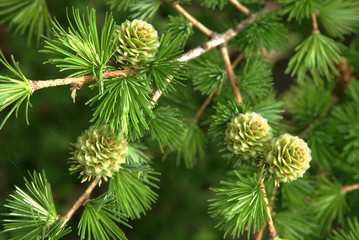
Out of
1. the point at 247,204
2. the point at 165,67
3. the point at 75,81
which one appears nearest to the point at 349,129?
the point at 247,204

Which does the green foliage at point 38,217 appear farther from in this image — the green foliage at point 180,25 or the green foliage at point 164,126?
the green foliage at point 180,25

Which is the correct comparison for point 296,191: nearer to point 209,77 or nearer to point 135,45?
point 209,77

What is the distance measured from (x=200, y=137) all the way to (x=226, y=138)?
0.18 m

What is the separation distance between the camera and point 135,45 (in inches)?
22.0

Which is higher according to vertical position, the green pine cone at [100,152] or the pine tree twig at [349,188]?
the green pine cone at [100,152]

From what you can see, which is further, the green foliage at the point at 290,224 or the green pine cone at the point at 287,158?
the green foliage at the point at 290,224

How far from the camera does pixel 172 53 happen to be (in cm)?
58

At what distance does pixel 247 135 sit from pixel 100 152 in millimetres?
238

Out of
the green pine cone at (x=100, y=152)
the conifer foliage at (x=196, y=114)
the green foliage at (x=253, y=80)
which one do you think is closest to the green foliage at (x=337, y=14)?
the conifer foliage at (x=196, y=114)

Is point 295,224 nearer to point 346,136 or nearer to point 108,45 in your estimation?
point 346,136

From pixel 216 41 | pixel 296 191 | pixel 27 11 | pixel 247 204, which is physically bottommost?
pixel 296 191

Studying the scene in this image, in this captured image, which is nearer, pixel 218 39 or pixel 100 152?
pixel 100 152

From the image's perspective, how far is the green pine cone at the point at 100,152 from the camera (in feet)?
1.90

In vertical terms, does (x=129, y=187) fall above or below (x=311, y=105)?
above
